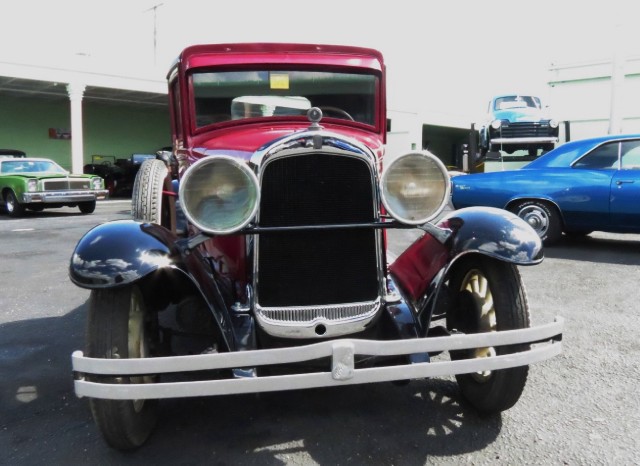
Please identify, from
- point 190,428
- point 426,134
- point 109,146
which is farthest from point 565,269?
point 426,134

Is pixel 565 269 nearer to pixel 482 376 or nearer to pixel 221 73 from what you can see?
pixel 482 376

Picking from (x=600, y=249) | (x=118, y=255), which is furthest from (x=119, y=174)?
(x=118, y=255)

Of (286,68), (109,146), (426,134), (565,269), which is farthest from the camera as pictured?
(426,134)

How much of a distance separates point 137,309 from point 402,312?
123 centimetres

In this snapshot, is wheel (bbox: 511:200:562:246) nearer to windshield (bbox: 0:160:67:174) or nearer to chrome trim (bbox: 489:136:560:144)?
chrome trim (bbox: 489:136:560:144)

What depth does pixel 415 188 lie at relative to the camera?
2.38 m

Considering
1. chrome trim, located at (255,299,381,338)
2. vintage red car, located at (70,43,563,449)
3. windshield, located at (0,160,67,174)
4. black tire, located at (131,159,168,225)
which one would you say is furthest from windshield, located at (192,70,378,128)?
windshield, located at (0,160,67,174)

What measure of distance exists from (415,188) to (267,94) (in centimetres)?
148

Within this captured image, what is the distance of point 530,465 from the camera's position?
2.12 meters

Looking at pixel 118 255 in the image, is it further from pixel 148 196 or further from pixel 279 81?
pixel 279 81

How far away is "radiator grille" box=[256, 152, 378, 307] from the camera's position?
2303mm

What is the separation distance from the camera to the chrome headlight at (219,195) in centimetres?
219

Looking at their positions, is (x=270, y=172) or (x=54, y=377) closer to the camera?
(x=270, y=172)

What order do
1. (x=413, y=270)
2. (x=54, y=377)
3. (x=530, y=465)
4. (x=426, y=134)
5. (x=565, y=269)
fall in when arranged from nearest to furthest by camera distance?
(x=530, y=465) < (x=413, y=270) < (x=54, y=377) < (x=565, y=269) < (x=426, y=134)
